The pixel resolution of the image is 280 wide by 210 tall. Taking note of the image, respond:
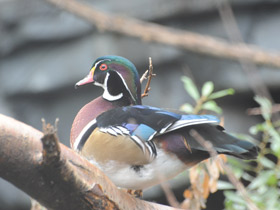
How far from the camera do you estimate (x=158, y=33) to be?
137 inches

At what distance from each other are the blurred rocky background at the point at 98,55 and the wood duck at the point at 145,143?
80.2 inches

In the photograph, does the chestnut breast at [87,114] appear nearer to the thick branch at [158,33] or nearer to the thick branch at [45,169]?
the thick branch at [45,169]

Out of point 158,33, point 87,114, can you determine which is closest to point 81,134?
point 87,114

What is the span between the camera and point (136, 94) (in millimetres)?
1597

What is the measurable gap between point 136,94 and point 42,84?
2.50 meters

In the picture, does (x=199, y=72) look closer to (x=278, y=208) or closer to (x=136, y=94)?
(x=278, y=208)

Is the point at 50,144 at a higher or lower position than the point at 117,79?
lower

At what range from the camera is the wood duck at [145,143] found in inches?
55.6

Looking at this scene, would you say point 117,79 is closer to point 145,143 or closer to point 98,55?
point 145,143

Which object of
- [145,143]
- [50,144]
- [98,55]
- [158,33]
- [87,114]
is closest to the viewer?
[50,144]

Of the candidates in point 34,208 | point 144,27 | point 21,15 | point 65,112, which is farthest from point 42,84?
point 34,208

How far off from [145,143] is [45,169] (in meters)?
0.42

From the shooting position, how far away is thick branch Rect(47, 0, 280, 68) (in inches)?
131

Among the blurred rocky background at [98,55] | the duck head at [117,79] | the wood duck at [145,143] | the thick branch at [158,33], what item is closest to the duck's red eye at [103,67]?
the duck head at [117,79]
